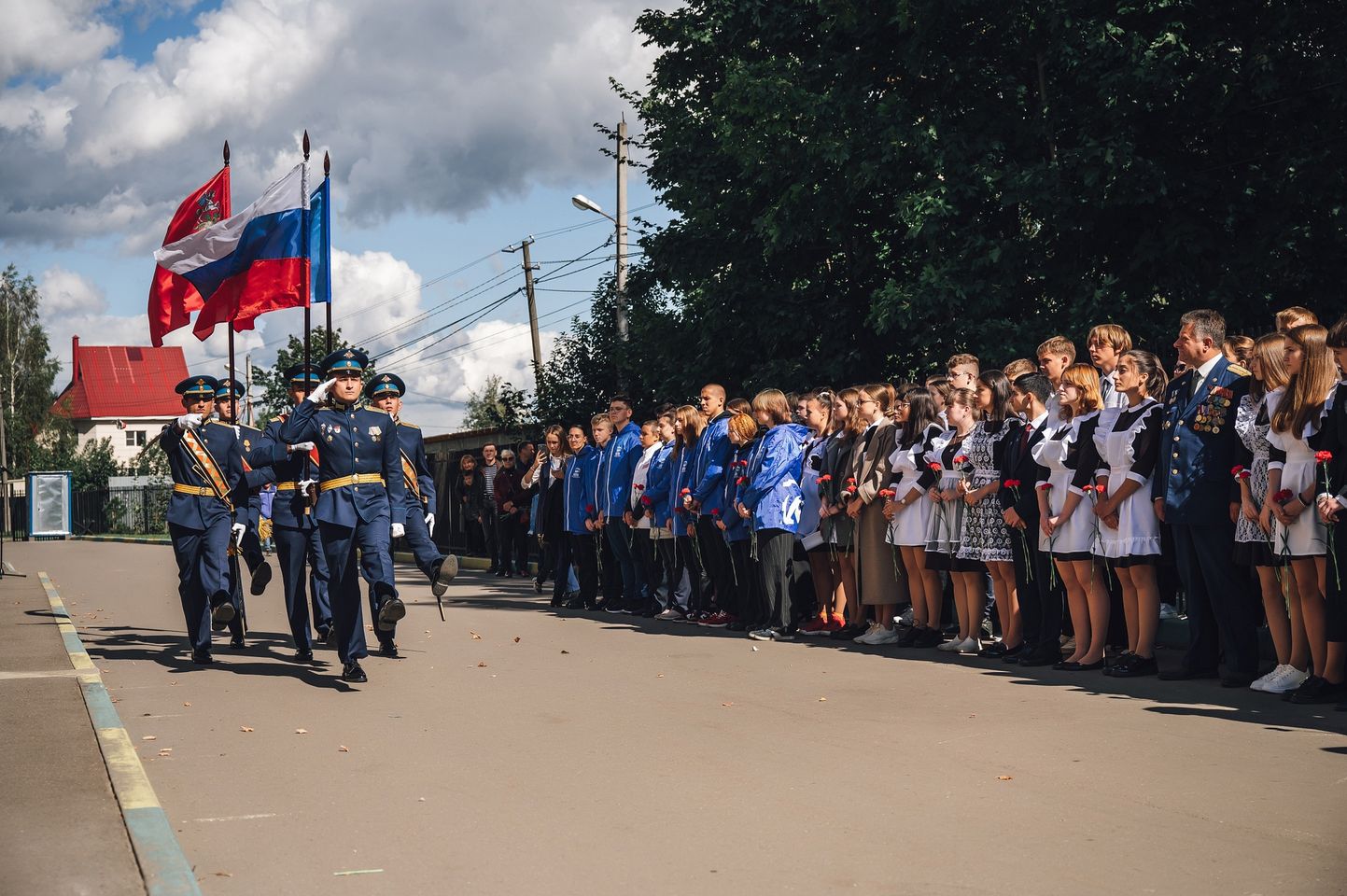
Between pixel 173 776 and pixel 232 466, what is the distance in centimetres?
550

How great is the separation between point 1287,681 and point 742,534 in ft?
18.6

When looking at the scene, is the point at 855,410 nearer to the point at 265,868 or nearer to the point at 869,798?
the point at 869,798

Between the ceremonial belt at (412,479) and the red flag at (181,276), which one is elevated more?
Result: the red flag at (181,276)

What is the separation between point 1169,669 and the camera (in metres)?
9.98

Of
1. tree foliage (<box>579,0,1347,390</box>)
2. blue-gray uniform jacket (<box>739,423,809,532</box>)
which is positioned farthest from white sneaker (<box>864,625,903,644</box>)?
tree foliage (<box>579,0,1347,390</box>)

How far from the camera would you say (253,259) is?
46.1 feet

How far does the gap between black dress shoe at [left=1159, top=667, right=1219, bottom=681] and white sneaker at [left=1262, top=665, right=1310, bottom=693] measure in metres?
0.75

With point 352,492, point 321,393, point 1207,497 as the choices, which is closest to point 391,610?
point 352,492

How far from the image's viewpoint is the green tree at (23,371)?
8312 cm

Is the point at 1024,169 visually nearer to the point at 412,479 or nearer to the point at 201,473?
the point at 412,479

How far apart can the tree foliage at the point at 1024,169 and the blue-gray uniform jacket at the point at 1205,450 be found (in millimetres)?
7503

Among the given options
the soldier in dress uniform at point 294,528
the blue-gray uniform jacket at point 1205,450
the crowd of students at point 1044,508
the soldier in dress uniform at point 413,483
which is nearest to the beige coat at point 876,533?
the crowd of students at point 1044,508

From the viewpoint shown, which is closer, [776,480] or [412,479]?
[412,479]

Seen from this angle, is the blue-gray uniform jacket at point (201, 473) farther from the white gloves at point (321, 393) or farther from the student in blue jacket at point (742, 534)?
the student in blue jacket at point (742, 534)
